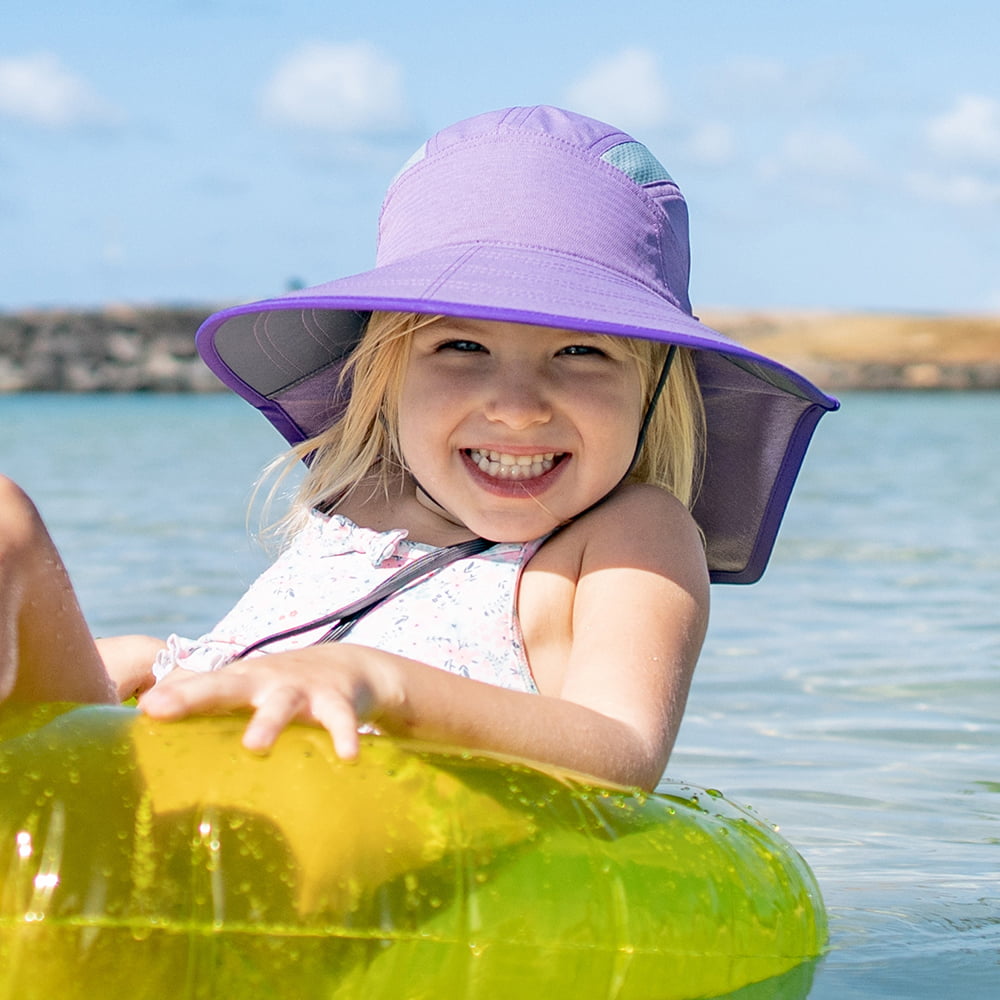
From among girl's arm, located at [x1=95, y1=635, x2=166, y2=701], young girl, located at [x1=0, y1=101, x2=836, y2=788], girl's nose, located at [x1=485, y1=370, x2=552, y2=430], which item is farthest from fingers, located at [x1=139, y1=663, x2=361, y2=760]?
girl's arm, located at [x1=95, y1=635, x2=166, y2=701]

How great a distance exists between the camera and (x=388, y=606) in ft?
7.83

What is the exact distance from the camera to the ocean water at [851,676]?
7.82ft

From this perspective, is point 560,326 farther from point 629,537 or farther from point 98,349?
point 98,349

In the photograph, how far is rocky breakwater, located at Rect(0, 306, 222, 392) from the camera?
4225 cm

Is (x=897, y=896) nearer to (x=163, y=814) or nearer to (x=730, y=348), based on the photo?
(x=730, y=348)

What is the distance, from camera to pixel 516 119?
7.98 feet

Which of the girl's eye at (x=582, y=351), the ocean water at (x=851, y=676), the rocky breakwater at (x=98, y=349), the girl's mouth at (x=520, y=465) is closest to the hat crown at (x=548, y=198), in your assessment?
the girl's eye at (x=582, y=351)

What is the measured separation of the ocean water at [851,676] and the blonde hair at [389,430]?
2.37 feet

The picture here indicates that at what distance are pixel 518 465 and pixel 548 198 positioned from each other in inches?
15.3

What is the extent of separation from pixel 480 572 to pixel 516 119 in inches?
26.9

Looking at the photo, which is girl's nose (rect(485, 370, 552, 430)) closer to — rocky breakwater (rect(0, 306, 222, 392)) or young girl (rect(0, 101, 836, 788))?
young girl (rect(0, 101, 836, 788))

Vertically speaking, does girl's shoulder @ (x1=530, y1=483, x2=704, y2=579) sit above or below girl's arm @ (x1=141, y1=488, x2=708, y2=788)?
above

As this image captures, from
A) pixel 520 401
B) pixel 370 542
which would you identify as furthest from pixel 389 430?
pixel 520 401

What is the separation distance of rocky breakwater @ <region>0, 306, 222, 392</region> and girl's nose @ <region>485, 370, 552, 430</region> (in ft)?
132
